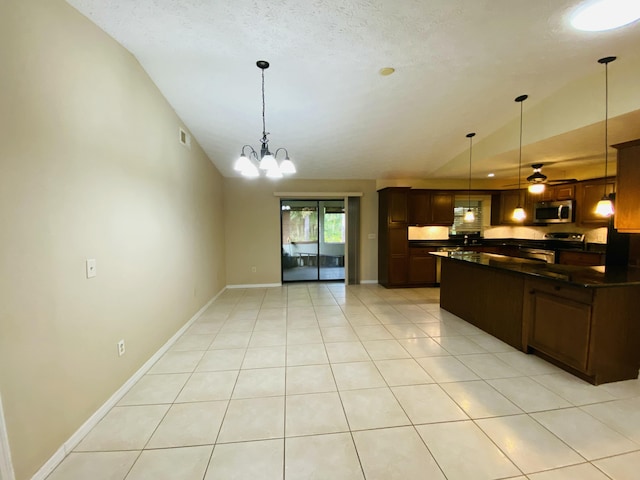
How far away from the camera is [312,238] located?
6258 millimetres

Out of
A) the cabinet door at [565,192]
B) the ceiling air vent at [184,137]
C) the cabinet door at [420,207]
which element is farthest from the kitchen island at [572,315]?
the ceiling air vent at [184,137]

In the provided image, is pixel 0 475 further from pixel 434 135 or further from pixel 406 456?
pixel 434 135

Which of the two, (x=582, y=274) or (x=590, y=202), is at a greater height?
(x=590, y=202)

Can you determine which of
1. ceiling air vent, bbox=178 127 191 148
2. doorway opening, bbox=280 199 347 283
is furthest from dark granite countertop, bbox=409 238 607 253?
ceiling air vent, bbox=178 127 191 148

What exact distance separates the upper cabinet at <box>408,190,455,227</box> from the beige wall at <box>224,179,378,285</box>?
3.72ft

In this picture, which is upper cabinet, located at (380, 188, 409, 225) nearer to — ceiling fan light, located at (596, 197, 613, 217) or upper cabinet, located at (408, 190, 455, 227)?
upper cabinet, located at (408, 190, 455, 227)

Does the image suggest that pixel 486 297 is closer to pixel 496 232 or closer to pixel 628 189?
pixel 628 189

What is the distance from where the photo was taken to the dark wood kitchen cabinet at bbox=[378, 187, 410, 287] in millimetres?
5590

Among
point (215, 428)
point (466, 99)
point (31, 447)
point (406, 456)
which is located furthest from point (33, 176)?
point (466, 99)

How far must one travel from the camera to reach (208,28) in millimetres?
2125

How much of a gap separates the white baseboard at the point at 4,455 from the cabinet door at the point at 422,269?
562 cm

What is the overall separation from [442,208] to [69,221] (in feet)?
19.5

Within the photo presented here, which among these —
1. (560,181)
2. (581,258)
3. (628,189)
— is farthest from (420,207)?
(628,189)

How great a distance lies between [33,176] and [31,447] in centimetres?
A: 144
